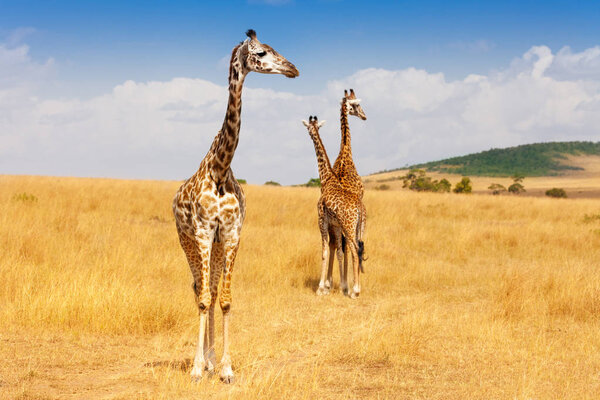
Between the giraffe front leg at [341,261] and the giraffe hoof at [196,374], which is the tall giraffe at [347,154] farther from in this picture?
the giraffe hoof at [196,374]

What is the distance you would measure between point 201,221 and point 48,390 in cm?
202

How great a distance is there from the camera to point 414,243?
13648 millimetres

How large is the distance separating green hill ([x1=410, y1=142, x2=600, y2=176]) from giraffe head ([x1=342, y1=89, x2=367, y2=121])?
9335cm

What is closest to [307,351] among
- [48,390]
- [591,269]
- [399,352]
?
[399,352]

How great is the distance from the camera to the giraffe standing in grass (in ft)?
31.3

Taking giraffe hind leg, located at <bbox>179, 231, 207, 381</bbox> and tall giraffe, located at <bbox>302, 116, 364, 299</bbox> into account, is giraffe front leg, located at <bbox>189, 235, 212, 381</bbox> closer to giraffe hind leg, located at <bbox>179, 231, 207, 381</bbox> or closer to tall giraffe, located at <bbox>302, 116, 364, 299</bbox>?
giraffe hind leg, located at <bbox>179, 231, 207, 381</bbox>

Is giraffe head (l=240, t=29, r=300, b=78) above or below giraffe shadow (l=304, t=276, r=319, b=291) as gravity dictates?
above

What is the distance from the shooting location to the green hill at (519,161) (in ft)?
334

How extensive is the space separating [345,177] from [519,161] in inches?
4280

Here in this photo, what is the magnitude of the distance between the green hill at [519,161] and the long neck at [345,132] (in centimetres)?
9363

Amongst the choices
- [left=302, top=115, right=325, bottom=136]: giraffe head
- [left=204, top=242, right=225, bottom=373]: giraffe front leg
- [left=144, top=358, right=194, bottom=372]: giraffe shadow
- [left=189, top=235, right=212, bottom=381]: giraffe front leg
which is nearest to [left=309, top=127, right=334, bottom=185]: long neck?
[left=302, top=115, right=325, bottom=136]: giraffe head

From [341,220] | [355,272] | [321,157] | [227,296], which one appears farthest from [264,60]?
[321,157]

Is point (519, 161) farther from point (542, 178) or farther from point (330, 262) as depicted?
point (330, 262)

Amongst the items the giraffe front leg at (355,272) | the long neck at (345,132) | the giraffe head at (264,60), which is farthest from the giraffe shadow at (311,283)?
the giraffe head at (264,60)
